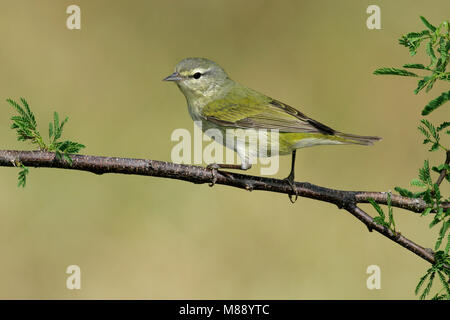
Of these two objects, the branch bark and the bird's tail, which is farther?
the bird's tail

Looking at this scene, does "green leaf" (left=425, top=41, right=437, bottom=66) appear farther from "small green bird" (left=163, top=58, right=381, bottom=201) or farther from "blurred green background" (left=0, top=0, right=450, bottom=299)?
"blurred green background" (left=0, top=0, right=450, bottom=299)

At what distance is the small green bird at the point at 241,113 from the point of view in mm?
3770

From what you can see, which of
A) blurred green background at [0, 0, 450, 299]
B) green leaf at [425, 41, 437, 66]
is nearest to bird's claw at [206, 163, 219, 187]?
green leaf at [425, 41, 437, 66]

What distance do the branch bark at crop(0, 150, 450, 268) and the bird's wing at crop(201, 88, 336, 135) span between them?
826mm

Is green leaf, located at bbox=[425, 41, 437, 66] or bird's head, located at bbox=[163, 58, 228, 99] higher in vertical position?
bird's head, located at bbox=[163, 58, 228, 99]

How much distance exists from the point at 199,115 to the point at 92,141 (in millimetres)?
3264

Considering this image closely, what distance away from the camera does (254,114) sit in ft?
14.0

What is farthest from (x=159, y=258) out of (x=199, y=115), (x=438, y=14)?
(x=438, y=14)

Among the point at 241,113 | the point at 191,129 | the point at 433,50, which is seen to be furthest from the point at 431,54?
the point at 191,129

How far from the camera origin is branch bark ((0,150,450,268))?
2.70 meters

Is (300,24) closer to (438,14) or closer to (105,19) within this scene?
(438,14)

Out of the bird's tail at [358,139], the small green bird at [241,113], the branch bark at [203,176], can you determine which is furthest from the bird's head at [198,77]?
the branch bark at [203,176]

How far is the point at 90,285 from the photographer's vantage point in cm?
652

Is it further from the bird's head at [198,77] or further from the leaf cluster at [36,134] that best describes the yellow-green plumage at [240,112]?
the leaf cluster at [36,134]
